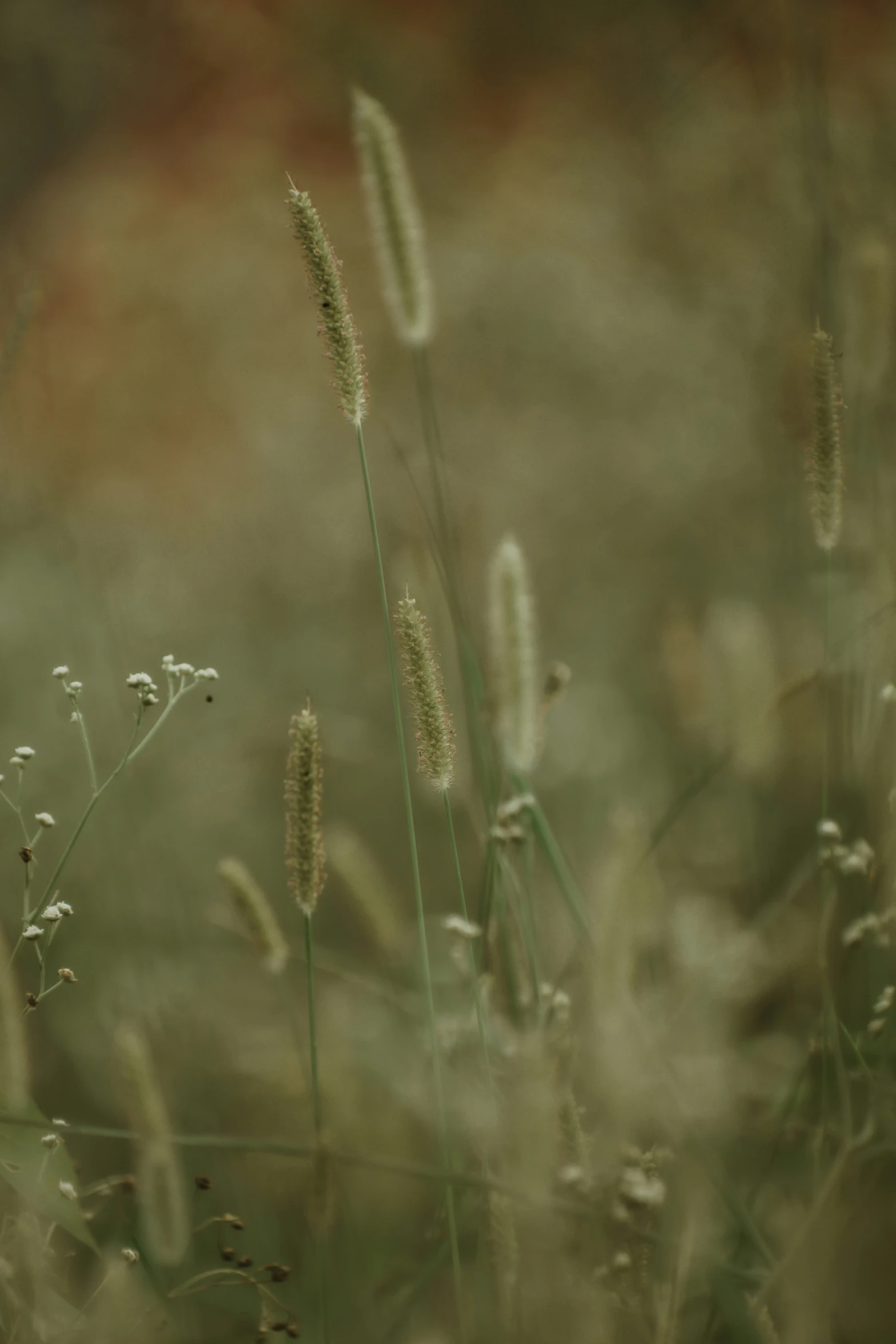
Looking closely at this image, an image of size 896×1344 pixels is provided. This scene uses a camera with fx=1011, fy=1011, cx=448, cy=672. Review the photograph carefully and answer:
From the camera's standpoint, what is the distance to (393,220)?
0.53 metres

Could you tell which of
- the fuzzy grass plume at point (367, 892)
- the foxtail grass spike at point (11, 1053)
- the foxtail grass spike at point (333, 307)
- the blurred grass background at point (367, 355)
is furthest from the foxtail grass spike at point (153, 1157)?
the blurred grass background at point (367, 355)

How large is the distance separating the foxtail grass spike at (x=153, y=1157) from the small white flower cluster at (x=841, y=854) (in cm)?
34

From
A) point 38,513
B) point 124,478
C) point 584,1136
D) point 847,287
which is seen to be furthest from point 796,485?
point 124,478

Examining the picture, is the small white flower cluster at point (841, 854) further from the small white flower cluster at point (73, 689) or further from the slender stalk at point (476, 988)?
the small white flower cluster at point (73, 689)

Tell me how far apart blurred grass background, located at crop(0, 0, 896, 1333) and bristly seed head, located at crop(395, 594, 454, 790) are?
75 centimetres

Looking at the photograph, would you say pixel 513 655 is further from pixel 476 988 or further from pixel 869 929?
pixel 869 929

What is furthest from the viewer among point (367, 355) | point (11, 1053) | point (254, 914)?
point (367, 355)

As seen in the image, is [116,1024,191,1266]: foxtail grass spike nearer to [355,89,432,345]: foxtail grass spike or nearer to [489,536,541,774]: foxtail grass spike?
[489,536,541,774]: foxtail grass spike

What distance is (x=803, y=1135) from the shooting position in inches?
25.0

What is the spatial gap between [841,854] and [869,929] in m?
0.05

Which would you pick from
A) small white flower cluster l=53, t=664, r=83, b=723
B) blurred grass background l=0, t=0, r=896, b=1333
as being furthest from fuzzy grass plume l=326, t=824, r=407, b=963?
blurred grass background l=0, t=0, r=896, b=1333

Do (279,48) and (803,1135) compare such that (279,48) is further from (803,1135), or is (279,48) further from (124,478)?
(803,1135)

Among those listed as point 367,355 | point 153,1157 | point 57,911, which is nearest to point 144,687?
point 57,911

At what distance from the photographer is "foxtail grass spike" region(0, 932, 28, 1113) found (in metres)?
0.41
